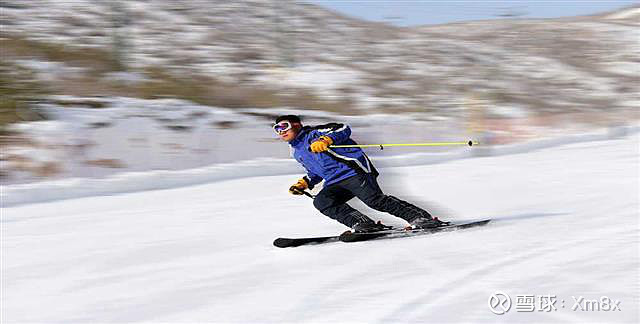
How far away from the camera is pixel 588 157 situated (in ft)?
41.3

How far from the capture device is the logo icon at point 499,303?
3613 mm

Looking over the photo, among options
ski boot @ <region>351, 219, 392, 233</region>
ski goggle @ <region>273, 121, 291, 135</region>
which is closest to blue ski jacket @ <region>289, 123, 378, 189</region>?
ski goggle @ <region>273, 121, 291, 135</region>

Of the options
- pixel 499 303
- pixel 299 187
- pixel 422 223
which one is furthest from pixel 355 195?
pixel 499 303

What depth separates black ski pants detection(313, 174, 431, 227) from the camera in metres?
5.48

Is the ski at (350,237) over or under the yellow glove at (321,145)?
under

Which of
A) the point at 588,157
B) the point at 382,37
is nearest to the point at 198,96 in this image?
the point at 588,157

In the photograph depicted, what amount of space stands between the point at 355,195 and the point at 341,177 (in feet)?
0.60

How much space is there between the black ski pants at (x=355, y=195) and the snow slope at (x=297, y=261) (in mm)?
282

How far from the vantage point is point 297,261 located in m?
4.91

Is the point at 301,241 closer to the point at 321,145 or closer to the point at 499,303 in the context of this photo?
the point at 321,145

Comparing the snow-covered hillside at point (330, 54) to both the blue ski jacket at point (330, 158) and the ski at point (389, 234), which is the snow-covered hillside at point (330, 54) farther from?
the ski at point (389, 234)

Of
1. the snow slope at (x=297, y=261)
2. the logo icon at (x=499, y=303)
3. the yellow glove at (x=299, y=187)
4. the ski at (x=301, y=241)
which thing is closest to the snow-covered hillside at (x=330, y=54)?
the snow slope at (x=297, y=261)

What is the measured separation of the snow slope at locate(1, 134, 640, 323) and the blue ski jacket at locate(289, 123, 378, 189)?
0.57 m

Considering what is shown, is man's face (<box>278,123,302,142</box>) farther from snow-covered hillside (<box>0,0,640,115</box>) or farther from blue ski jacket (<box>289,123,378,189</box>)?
snow-covered hillside (<box>0,0,640,115</box>)
